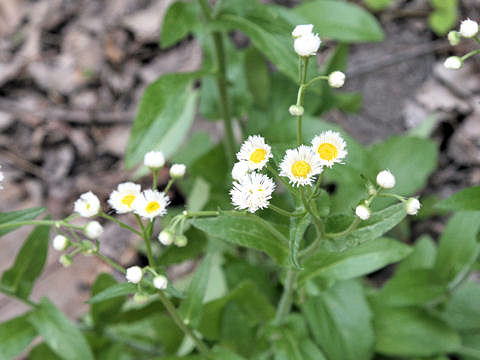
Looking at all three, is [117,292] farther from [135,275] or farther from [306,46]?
[306,46]

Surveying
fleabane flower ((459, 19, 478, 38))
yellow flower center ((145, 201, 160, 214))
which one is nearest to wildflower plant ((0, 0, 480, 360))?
yellow flower center ((145, 201, 160, 214))

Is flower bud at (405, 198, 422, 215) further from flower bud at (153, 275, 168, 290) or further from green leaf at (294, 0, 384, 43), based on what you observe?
green leaf at (294, 0, 384, 43)

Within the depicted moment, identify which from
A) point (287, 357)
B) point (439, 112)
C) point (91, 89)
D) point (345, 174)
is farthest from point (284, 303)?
point (91, 89)

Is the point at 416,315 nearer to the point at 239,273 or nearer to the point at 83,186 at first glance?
the point at 239,273

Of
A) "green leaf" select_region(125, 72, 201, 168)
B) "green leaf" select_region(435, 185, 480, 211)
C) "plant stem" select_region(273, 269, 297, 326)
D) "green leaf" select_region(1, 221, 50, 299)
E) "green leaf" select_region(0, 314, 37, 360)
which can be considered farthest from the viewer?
"green leaf" select_region(125, 72, 201, 168)

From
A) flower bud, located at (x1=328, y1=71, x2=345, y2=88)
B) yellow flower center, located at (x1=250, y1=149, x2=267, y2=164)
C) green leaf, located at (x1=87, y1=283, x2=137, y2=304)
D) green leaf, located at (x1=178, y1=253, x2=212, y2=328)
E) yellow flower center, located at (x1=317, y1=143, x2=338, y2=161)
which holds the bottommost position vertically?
green leaf, located at (x1=178, y1=253, x2=212, y2=328)

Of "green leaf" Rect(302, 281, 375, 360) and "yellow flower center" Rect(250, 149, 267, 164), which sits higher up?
"yellow flower center" Rect(250, 149, 267, 164)

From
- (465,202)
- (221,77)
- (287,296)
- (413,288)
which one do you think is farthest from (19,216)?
(413,288)
